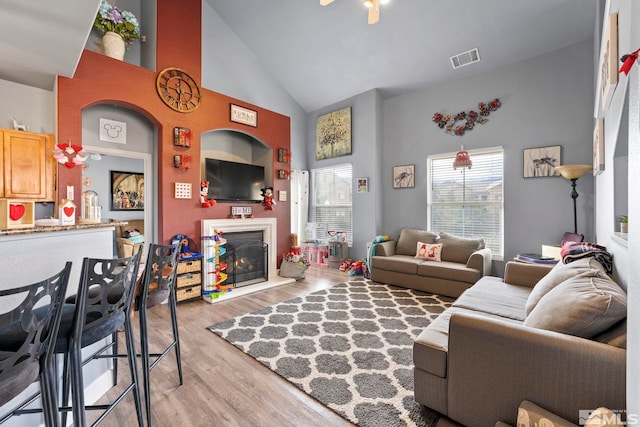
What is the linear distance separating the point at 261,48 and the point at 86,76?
118 inches

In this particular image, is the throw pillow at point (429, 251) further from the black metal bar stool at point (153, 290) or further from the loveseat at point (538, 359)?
the black metal bar stool at point (153, 290)

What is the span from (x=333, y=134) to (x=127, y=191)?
3.78 meters

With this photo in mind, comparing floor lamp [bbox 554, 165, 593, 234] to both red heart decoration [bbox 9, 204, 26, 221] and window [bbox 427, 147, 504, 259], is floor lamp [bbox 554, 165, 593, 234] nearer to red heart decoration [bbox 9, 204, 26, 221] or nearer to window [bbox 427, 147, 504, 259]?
window [bbox 427, 147, 504, 259]

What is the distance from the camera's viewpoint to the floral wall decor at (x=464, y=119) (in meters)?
4.26

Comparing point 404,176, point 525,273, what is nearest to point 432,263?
point 525,273

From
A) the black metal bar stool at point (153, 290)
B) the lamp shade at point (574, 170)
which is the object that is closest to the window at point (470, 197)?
the lamp shade at point (574, 170)

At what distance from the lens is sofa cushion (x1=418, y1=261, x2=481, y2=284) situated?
12.0 feet

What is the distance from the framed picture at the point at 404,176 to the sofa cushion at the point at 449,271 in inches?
62.6

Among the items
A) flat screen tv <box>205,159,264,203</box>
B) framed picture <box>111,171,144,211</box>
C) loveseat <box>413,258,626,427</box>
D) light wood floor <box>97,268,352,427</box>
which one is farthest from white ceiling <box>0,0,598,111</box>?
loveseat <box>413,258,626,427</box>

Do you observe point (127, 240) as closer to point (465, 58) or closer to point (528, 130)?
point (465, 58)

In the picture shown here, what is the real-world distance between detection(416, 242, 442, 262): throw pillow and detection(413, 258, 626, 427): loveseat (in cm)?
250

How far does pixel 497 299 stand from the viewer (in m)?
2.45

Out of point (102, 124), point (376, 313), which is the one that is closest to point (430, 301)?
point (376, 313)

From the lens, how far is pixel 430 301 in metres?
3.62
